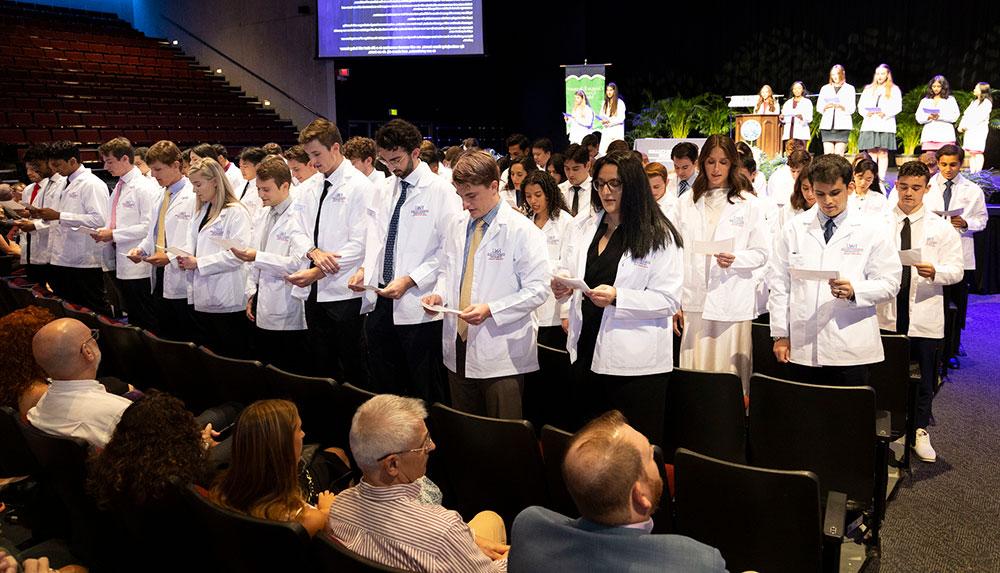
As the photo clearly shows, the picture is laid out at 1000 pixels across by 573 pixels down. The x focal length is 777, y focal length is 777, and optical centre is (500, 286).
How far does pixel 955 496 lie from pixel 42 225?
793 centimetres

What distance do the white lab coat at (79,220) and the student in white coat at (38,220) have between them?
163mm

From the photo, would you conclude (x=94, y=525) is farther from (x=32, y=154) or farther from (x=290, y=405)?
(x=32, y=154)

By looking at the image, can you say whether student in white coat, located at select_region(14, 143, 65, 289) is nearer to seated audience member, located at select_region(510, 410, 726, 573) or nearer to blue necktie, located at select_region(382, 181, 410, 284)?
blue necktie, located at select_region(382, 181, 410, 284)

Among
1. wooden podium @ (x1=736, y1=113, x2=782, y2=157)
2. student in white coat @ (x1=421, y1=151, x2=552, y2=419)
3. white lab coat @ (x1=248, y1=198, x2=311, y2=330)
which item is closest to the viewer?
student in white coat @ (x1=421, y1=151, x2=552, y2=419)

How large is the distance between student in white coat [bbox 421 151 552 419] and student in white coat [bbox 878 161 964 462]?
2.51 metres

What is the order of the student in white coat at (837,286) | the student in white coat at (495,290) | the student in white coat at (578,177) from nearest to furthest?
1. the student in white coat at (495,290)
2. the student in white coat at (837,286)
3. the student in white coat at (578,177)

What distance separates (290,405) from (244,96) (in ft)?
58.5

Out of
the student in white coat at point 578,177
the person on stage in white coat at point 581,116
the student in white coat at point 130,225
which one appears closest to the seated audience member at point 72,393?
the student in white coat at point 130,225

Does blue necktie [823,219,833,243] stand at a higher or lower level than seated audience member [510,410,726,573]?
higher

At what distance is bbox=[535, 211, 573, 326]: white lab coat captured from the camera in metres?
5.13

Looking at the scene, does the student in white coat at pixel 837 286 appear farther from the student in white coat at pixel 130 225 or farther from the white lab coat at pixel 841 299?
the student in white coat at pixel 130 225

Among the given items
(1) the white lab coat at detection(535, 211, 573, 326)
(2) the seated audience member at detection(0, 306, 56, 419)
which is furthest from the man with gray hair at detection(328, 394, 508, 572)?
(1) the white lab coat at detection(535, 211, 573, 326)

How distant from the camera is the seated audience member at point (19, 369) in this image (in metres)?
3.42

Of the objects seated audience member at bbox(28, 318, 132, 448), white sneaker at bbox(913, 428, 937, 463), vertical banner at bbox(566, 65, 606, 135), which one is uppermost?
vertical banner at bbox(566, 65, 606, 135)
